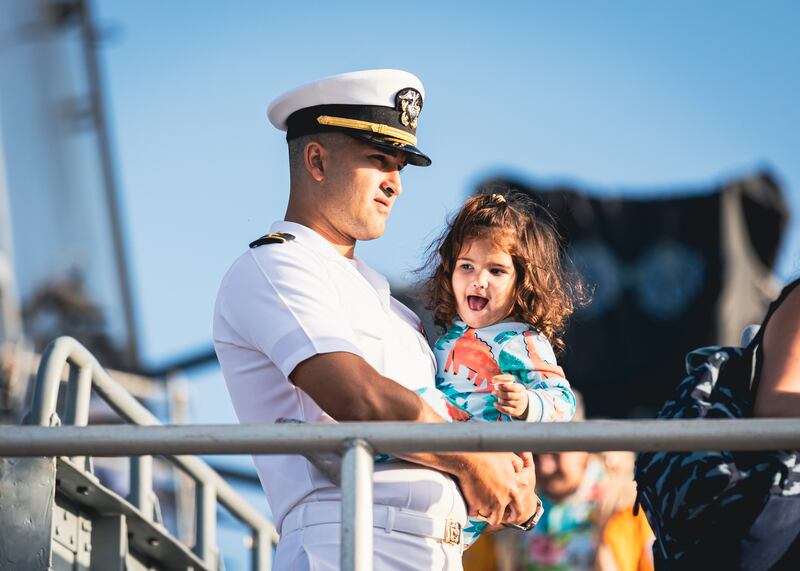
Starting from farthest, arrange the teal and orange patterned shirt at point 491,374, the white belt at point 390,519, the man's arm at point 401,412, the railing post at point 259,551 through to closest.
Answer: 1. the railing post at point 259,551
2. the teal and orange patterned shirt at point 491,374
3. the white belt at point 390,519
4. the man's arm at point 401,412

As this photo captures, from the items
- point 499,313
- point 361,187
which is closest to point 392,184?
point 361,187

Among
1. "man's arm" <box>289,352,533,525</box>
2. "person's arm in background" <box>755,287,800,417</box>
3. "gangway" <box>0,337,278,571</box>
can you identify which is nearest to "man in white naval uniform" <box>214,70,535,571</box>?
"man's arm" <box>289,352,533,525</box>

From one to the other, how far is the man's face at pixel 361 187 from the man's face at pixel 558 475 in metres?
2.06

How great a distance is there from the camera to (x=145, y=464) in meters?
4.48

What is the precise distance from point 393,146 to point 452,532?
1.01 m

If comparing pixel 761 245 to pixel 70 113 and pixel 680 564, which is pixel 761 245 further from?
pixel 680 564

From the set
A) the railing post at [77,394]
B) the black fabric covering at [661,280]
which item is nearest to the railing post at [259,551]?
the railing post at [77,394]

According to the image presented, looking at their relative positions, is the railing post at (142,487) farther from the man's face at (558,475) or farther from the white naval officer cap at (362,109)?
the man's face at (558,475)

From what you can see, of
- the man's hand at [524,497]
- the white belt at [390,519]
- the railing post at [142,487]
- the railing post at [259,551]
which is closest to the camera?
the white belt at [390,519]

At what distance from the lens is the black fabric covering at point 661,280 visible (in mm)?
14016

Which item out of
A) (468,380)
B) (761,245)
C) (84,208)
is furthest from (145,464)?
(84,208)

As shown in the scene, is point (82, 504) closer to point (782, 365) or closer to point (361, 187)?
point (361, 187)

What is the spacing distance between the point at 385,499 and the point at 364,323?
1.50ft

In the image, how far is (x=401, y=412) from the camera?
3213 millimetres
